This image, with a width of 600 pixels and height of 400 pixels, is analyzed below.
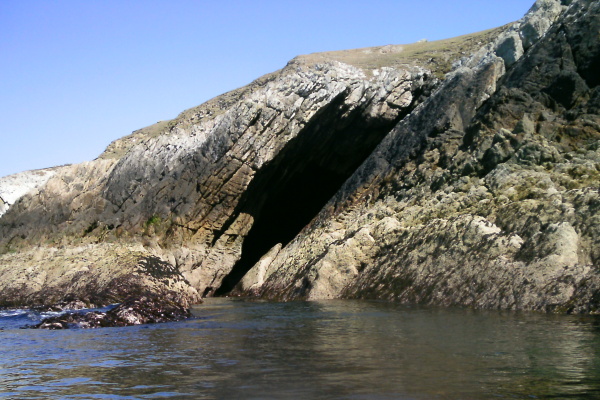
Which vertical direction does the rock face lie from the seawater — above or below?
above

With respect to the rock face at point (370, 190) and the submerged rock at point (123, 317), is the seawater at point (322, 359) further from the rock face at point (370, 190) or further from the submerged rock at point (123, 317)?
the rock face at point (370, 190)

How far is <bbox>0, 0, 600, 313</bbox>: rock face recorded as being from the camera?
18.3 meters

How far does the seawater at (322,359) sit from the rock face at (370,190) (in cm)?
312

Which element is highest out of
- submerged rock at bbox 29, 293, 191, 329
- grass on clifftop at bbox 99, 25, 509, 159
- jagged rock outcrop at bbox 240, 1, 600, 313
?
grass on clifftop at bbox 99, 25, 509, 159

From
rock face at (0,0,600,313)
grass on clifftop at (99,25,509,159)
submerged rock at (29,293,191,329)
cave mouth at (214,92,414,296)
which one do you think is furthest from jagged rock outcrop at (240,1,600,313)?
submerged rock at (29,293,191,329)

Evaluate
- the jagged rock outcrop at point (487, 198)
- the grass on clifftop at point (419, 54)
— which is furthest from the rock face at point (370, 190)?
the grass on clifftop at point (419, 54)

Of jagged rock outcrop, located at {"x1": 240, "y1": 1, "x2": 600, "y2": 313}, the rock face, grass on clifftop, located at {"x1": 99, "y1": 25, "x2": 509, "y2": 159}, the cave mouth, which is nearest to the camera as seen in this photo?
jagged rock outcrop, located at {"x1": 240, "y1": 1, "x2": 600, "y2": 313}

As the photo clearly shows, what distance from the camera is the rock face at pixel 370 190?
1831 cm

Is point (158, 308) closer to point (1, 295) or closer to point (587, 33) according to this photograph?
point (1, 295)

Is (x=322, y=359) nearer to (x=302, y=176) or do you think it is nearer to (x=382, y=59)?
(x=302, y=176)

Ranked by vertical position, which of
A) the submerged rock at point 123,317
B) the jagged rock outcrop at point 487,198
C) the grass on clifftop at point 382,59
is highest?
the grass on clifftop at point 382,59

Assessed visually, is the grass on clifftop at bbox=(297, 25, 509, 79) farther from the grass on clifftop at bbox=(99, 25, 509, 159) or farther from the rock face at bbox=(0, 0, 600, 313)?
the rock face at bbox=(0, 0, 600, 313)

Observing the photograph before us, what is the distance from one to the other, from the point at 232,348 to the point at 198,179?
72.4ft

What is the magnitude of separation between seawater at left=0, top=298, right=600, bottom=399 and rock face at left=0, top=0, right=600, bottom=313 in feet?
10.2
